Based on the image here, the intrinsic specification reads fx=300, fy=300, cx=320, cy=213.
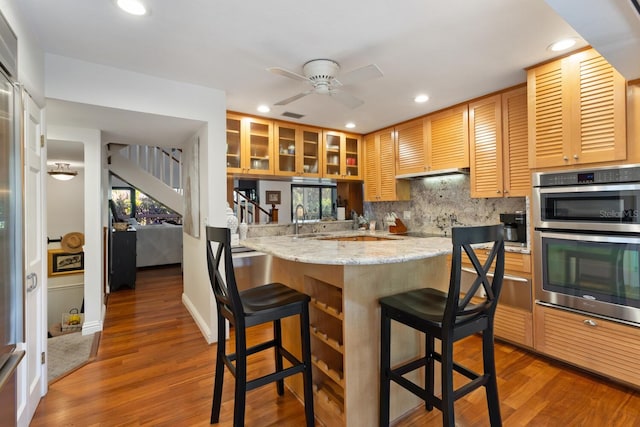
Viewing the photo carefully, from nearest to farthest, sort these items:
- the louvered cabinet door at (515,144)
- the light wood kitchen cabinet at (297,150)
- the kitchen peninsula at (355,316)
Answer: the kitchen peninsula at (355,316) < the louvered cabinet door at (515,144) < the light wood kitchen cabinet at (297,150)

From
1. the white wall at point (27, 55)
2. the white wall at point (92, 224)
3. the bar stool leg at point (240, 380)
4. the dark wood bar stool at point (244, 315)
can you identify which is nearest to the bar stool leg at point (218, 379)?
the dark wood bar stool at point (244, 315)

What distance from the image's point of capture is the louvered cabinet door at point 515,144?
277cm

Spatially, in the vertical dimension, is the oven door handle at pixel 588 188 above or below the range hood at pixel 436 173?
below

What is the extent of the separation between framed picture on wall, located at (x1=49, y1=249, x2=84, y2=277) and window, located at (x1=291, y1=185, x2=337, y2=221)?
3044 mm

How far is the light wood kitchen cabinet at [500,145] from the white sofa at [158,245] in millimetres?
5722

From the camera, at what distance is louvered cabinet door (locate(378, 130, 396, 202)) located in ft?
13.6

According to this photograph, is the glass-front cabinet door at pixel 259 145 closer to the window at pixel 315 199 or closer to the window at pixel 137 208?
the window at pixel 315 199

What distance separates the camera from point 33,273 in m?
1.81

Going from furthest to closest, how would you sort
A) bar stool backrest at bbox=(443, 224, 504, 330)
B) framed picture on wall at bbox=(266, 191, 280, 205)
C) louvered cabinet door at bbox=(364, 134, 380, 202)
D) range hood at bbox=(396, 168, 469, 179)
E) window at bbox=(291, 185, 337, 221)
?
framed picture on wall at bbox=(266, 191, 280, 205) < window at bbox=(291, 185, 337, 221) < louvered cabinet door at bbox=(364, 134, 380, 202) < range hood at bbox=(396, 168, 469, 179) < bar stool backrest at bbox=(443, 224, 504, 330)

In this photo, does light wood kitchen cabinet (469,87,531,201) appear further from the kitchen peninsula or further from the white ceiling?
the kitchen peninsula

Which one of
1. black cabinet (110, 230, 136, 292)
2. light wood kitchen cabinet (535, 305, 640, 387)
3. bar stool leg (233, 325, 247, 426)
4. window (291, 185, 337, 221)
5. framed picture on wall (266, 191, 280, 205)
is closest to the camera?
bar stool leg (233, 325, 247, 426)

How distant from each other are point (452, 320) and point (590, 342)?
1.68 metres

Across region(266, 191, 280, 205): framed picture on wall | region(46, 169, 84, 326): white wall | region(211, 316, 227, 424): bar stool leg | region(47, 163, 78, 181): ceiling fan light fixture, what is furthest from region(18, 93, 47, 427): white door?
region(266, 191, 280, 205): framed picture on wall

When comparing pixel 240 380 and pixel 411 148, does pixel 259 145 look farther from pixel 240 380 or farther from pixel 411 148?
pixel 240 380
